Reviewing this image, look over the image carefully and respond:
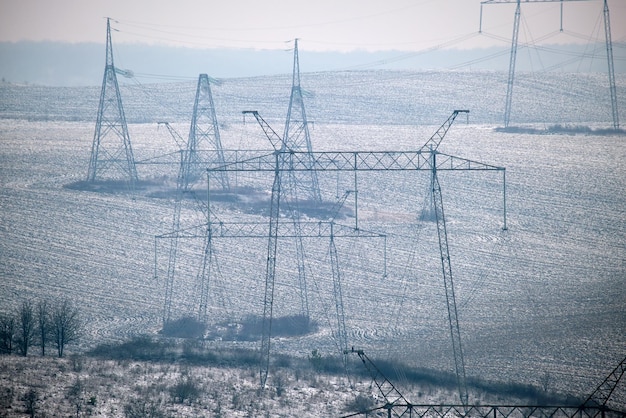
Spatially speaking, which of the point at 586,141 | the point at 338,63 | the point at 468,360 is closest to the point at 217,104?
the point at 586,141

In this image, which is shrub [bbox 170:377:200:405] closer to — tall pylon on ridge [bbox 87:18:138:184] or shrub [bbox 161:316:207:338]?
shrub [bbox 161:316:207:338]

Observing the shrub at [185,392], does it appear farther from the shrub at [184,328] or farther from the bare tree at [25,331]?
the shrub at [184,328]

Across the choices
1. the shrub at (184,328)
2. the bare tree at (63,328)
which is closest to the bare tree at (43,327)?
the bare tree at (63,328)

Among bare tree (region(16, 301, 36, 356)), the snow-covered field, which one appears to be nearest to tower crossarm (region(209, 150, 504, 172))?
the snow-covered field

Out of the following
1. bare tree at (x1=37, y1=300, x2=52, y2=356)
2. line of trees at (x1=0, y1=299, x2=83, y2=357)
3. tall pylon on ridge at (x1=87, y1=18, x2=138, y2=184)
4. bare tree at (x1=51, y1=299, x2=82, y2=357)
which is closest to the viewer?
line of trees at (x1=0, y1=299, x2=83, y2=357)

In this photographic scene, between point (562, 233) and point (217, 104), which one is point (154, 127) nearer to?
point (217, 104)

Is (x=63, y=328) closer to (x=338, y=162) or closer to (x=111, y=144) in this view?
(x=338, y=162)
